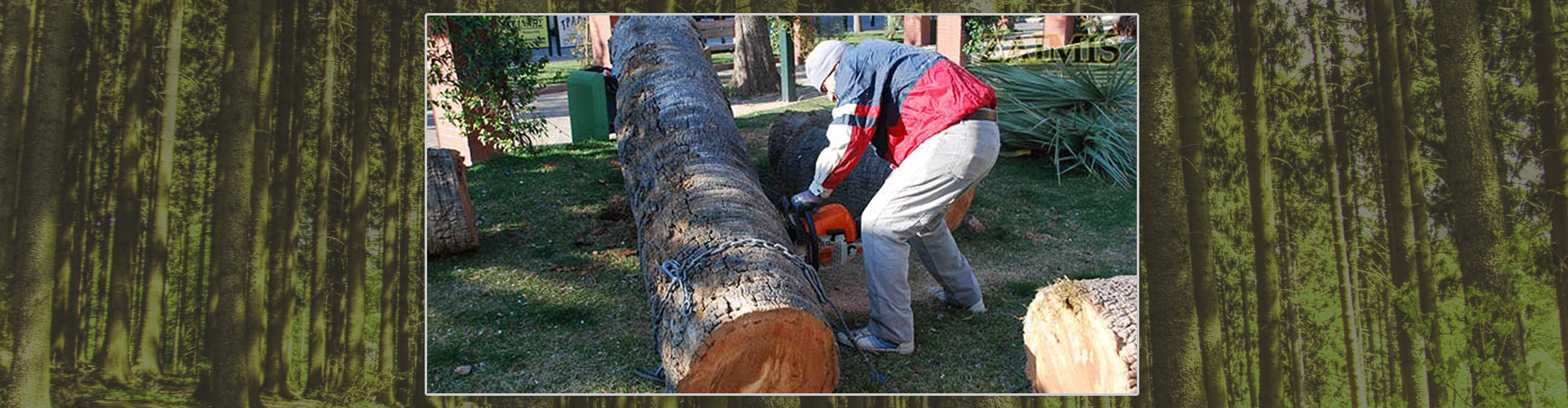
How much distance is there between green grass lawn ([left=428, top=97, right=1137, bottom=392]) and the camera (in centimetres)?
290

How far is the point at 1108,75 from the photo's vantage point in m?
3.46

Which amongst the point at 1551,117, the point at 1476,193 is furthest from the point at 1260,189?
the point at 1551,117

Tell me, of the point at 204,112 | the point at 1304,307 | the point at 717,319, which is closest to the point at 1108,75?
the point at 1304,307

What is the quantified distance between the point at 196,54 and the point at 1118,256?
2826 mm

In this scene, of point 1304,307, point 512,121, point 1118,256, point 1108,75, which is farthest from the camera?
point 512,121

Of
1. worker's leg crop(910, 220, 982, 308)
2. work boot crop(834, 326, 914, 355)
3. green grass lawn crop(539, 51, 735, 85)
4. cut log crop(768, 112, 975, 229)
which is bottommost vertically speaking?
work boot crop(834, 326, 914, 355)

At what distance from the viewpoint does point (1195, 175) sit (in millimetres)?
2648

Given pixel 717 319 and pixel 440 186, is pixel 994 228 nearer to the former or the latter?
pixel 717 319

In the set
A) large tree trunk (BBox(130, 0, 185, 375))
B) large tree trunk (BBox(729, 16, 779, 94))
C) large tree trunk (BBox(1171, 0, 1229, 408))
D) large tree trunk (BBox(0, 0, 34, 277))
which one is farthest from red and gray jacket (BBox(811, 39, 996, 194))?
large tree trunk (BBox(0, 0, 34, 277))

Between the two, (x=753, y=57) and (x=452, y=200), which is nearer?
(x=452, y=200)

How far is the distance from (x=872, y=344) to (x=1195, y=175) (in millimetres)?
1098

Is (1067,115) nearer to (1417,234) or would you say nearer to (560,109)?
(1417,234)

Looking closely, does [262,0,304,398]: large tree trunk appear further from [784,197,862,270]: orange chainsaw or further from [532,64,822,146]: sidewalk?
[784,197,862,270]: orange chainsaw

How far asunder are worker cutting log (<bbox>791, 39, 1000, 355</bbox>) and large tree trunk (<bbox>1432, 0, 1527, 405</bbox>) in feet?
4.08
